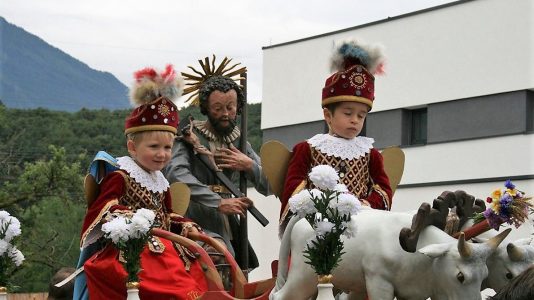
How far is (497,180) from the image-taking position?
2481 centimetres

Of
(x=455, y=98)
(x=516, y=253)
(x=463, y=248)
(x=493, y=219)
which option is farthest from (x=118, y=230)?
(x=455, y=98)

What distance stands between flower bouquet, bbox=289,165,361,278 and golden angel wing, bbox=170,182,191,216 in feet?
7.98

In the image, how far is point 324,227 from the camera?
6.66m

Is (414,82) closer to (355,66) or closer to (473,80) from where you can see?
(473,80)

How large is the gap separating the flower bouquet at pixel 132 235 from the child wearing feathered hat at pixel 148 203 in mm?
481

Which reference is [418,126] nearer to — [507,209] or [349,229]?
[507,209]

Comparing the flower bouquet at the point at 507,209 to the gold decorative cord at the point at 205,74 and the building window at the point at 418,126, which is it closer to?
the gold decorative cord at the point at 205,74

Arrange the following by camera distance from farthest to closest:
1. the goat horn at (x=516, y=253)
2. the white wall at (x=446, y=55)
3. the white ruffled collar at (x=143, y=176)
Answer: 1. the white wall at (x=446, y=55)
2. the white ruffled collar at (x=143, y=176)
3. the goat horn at (x=516, y=253)

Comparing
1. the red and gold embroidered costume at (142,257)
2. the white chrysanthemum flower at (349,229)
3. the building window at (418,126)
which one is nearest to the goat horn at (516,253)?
the white chrysanthemum flower at (349,229)

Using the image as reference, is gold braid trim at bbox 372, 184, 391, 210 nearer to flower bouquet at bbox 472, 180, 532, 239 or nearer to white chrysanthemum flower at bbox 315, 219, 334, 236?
flower bouquet at bbox 472, 180, 532, 239

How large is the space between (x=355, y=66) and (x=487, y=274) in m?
1.88

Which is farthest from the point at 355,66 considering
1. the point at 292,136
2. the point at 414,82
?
the point at 292,136

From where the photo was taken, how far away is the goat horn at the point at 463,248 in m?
6.64

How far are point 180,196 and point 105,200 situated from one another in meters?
0.80
